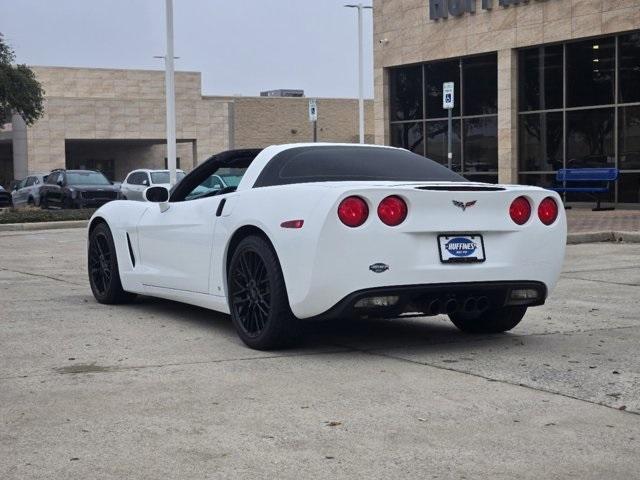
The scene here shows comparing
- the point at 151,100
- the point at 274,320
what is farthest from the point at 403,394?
the point at 151,100

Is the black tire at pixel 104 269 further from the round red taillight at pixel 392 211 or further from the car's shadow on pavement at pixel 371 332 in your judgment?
the round red taillight at pixel 392 211

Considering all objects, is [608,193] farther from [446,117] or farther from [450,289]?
[450,289]

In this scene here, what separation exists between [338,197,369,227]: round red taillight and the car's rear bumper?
42 cm

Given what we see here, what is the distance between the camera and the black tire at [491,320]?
7.27 metres

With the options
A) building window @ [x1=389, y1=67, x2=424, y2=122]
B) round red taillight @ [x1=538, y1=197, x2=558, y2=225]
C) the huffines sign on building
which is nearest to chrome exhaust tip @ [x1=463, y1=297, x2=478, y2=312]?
round red taillight @ [x1=538, y1=197, x2=558, y2=225]

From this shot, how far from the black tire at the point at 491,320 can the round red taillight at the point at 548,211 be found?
709 mm

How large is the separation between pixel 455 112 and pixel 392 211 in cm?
2510

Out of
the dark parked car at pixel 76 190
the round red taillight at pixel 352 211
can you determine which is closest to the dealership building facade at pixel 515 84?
the dark parked car at pixel 76 190

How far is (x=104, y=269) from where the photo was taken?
9148mm

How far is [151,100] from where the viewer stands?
60312mm

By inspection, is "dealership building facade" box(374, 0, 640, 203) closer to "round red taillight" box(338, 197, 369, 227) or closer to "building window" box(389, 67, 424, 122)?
"building window" box(389, 67, 424, 122)

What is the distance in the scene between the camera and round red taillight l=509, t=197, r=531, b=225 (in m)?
6.70

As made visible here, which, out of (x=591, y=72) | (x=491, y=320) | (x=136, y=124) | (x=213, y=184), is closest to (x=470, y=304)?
(x=491, y=320)

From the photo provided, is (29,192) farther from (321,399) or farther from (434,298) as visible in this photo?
(321,399)
